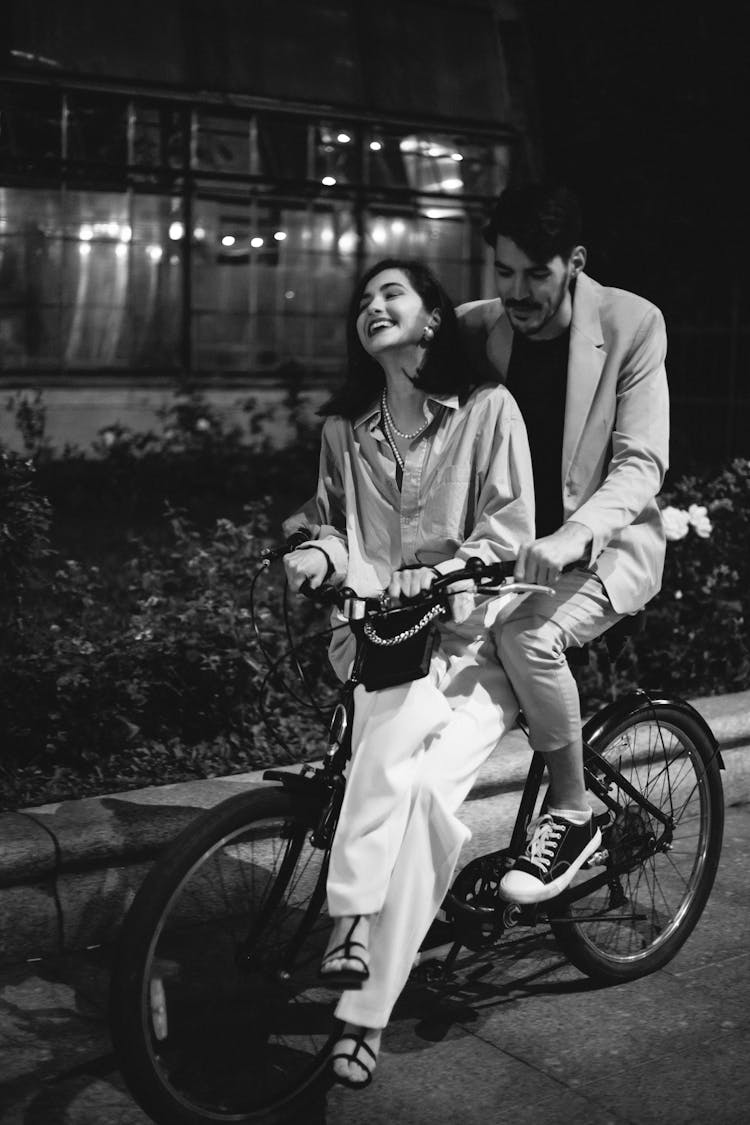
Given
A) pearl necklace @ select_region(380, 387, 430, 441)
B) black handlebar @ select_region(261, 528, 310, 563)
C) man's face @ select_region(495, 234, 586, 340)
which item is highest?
man's face @ select_region(495, 234, 586, 340)

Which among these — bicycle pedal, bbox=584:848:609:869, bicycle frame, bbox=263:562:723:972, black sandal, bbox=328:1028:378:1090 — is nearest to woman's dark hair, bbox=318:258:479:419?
bicycle frame, bbox=263:562:723:972

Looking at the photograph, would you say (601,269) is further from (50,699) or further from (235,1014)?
(235,1014)

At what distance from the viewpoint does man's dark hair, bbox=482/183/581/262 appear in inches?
138

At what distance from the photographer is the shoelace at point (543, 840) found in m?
3.52

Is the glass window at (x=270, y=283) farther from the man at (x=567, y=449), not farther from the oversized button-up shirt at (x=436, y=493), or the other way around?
the oversized button-up shirt at (x=436, y=493)

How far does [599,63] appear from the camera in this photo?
12.6 metres

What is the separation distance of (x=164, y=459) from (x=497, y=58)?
521 centimetres

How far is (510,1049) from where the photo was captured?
3.50 m

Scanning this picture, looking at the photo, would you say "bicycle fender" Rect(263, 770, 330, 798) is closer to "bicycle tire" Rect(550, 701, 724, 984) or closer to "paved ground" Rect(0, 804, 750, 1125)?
"paved ground" Rect(0, 804, 750, 1125)

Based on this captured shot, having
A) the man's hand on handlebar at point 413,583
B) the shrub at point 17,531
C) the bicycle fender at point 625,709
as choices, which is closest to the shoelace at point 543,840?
the bicycle fender at point 625,709

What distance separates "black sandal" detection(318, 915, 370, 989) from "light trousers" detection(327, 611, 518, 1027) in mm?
27

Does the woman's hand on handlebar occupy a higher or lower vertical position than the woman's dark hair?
lower

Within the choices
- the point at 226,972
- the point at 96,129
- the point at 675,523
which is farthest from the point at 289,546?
the point at 96,129

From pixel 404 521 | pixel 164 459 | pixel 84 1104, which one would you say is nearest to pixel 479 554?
pixel 404 521
